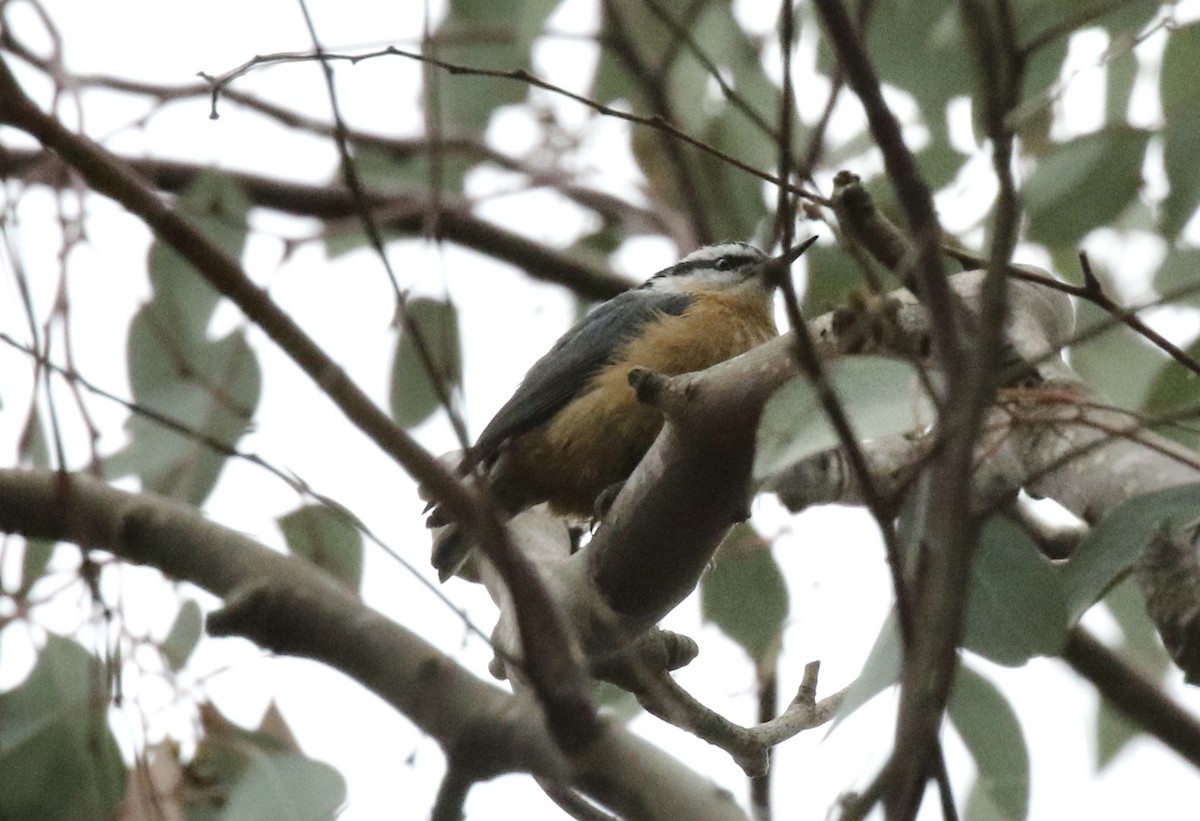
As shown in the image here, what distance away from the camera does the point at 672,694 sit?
2020mm

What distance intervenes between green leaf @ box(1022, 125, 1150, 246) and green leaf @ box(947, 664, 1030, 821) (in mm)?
1213

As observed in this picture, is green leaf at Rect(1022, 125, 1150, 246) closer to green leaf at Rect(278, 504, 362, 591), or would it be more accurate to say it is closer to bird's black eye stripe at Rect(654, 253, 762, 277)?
bird's black eye stripe at Rect(654, 253, 762, 277)

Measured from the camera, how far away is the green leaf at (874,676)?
1416 mm

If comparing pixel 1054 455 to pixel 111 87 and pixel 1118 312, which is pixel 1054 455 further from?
pixel 111 87

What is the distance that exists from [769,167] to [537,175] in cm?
87

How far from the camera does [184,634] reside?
9.37 feet

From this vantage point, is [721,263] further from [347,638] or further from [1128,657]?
[347,638]

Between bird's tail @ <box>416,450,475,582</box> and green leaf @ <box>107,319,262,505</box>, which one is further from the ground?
green leaf @ <box>107,319,262,505</box>

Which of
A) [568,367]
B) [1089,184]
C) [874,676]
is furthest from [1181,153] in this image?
[874,676]

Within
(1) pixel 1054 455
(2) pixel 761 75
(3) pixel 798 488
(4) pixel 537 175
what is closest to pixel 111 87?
(4) pixel 537 175

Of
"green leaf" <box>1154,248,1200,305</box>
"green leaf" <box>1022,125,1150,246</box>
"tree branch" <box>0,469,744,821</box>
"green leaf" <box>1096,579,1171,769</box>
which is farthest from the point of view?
"green leaf" <box>1096,579,1171,769</box>

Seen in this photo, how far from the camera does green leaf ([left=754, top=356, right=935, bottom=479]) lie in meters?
1.43

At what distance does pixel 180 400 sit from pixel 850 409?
2.22 metres

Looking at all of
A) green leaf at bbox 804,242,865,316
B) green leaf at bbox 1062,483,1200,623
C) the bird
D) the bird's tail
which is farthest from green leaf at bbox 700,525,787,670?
green leaf at bbox 1062,483,1200,623
